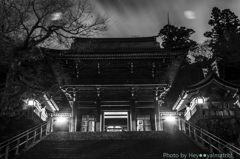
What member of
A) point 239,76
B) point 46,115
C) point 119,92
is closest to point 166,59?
point 119,92

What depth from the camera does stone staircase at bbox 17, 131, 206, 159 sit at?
10.6 meters

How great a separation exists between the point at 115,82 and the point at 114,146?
25.2 ft

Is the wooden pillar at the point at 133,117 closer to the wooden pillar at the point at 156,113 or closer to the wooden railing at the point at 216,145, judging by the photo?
the wooden pillar at the point at 156,113

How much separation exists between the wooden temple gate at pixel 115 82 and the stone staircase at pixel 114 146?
497 centimetres

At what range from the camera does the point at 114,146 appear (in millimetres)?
→ 11820

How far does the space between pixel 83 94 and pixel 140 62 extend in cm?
527

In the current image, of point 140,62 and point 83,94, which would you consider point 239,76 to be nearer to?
point 140,62

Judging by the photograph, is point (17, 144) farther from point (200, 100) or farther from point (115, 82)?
point (200, 100)

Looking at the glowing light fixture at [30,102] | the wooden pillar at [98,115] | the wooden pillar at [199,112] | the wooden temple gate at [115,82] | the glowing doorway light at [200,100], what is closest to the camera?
the wooden pillar at [199,112]

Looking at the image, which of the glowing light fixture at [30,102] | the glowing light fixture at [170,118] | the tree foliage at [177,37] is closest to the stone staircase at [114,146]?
the glowing light fixture at [30,102]

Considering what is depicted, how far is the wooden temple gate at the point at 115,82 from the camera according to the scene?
62.1ft

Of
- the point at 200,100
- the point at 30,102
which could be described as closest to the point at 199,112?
the point at 200,100

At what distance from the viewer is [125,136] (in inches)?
530

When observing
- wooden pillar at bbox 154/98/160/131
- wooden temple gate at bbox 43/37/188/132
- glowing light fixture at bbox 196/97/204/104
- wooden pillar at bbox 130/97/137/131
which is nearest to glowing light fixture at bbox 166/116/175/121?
wooden temple gate at bbox 43/37/188/132
